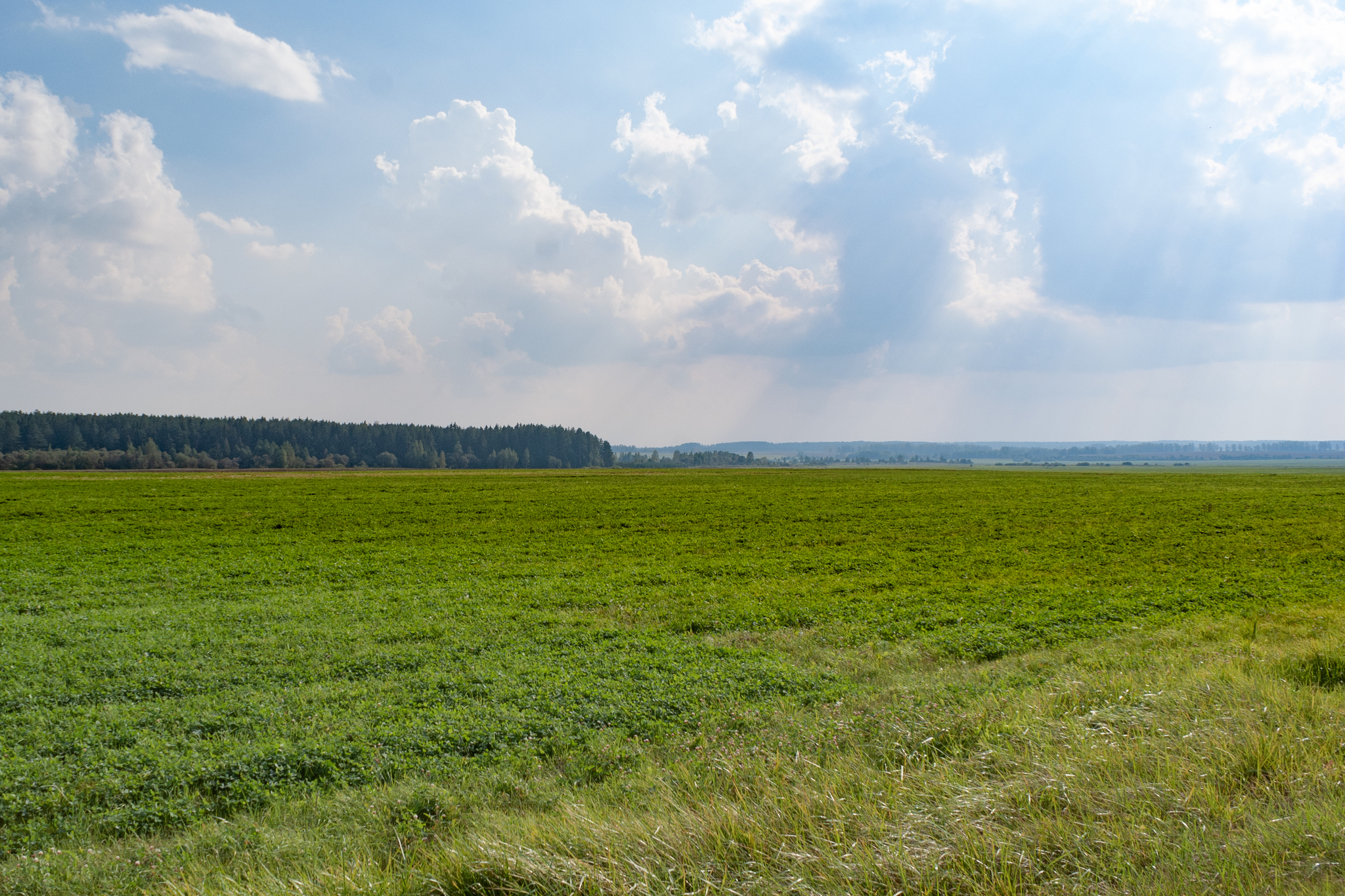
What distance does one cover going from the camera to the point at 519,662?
42.2ft

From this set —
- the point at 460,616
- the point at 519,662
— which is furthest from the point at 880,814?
the point at 460,616

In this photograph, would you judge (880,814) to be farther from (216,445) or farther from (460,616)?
(216,445)

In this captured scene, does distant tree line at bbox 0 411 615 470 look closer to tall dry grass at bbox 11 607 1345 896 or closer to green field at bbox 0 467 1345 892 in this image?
green field at bbox 0 467 1345 892

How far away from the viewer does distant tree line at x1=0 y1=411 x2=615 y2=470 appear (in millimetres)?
139125

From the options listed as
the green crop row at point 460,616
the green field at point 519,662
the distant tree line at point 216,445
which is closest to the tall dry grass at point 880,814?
the green field at point 519,662

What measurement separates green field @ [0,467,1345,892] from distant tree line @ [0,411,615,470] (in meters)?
133

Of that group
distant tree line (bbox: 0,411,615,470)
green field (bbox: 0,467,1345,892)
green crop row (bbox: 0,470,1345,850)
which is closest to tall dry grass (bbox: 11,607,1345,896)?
green field (bbox: 0,467,1345,892)

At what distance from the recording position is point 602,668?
40.9 ft

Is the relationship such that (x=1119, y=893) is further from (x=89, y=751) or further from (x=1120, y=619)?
(x=1120, y=619)

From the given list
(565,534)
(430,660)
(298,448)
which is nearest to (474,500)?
(565,534)

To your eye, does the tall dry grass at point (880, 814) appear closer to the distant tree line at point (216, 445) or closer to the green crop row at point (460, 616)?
the green crop row at point (460, 616)

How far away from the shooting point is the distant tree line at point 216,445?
13912 centimetres

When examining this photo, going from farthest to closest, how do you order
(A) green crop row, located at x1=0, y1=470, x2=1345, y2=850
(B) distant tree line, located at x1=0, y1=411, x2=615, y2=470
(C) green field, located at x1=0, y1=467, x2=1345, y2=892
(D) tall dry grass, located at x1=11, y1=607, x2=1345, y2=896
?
(B) distant tree line, located at x1=0, y1=411, x2=615, y2=470
(A) green crop row, located at x1=0, y1=470, x2=1345, y2=850
(C) green field, located at x1=0, y1=467, x2=1345, y2=892
(D) tall dry grass, located at x1=11, y1=607, x2=1345, y2=896

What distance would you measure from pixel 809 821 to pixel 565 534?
100 ft
